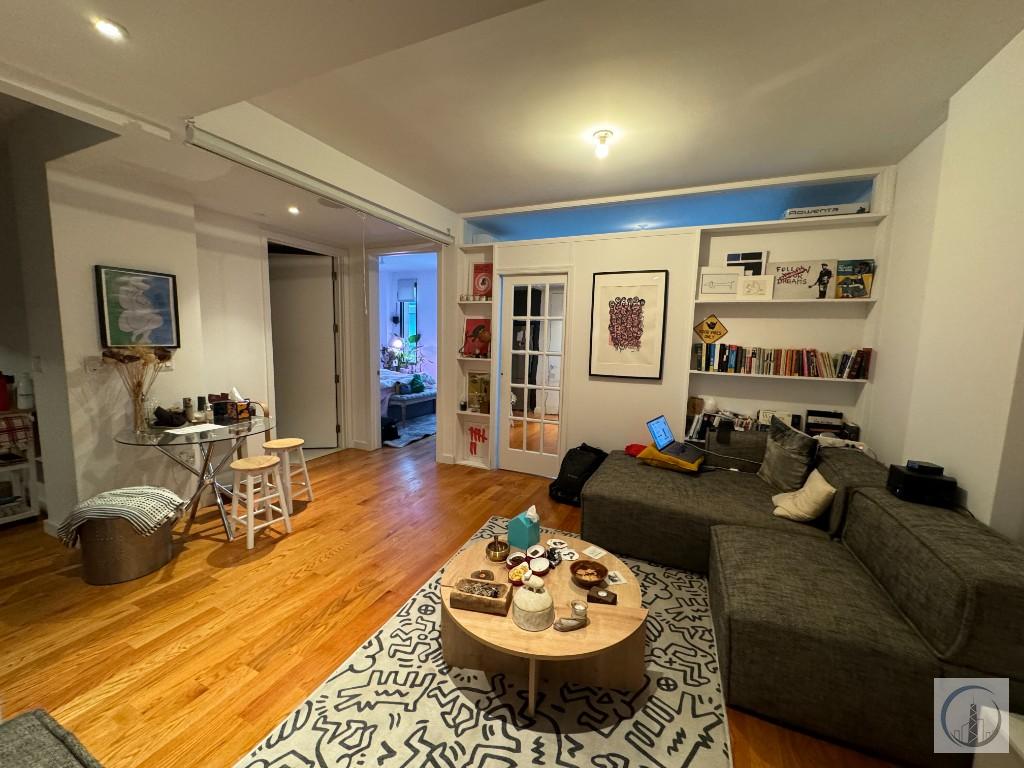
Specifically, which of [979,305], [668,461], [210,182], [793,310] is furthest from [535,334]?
[979,305]

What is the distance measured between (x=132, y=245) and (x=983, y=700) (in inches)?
179

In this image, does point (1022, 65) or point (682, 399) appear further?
point (682, 399)

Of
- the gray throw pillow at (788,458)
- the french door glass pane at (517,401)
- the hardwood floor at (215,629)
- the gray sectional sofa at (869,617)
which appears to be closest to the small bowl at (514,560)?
the hardwood floor at (215,629)

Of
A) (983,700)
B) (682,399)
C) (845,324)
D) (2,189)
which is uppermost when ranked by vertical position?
(2,189)

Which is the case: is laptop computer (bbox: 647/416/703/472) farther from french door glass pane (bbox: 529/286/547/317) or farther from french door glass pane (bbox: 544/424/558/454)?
french door glass pane (bbox: 529/286/547/317)

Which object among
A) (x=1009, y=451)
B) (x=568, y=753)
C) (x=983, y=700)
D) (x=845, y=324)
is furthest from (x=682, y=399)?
(x=568, y=753)

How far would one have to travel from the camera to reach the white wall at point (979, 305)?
154 cm

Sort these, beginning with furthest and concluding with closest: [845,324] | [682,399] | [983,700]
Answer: [682,399] → [845,324] → [983,700]

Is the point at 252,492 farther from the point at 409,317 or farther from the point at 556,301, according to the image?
the point at 409,317

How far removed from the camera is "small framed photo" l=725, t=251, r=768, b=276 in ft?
10.2

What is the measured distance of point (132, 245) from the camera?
8.55 ft

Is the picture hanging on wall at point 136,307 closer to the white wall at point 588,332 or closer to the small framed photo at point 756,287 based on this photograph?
the white wall at point 588,332

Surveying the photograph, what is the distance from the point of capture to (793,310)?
3152 millimetres

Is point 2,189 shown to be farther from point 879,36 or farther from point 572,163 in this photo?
point 879,36
